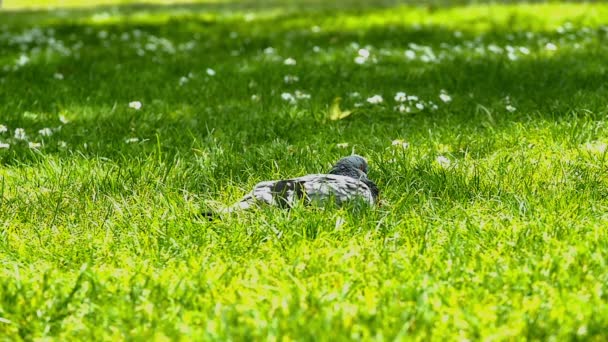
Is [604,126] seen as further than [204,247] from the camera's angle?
Yes

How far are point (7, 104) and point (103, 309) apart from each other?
11.5ft

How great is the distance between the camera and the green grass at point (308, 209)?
7.34 ft

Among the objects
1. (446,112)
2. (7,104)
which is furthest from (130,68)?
(446,112)

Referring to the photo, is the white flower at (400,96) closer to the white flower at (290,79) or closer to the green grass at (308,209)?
the green grass at (308,209)

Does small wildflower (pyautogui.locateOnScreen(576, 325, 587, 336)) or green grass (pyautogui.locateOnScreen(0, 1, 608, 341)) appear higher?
small wildflower (pyautogui.locateOnScreen(576, 325, 587, 336))

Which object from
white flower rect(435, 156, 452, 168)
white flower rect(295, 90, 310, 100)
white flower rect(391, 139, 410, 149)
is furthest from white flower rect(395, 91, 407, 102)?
white flower rect(435, 156, 452, 168)

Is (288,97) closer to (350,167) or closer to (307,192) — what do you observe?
(350,167)

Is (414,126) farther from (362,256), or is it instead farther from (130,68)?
(130,68)

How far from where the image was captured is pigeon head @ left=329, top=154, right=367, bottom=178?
3271 millimetres

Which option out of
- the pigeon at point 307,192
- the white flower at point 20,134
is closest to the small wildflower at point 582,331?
the pigeon at point 307,192

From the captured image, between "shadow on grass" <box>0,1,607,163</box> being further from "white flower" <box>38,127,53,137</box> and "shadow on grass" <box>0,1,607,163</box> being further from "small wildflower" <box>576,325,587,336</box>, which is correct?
"small wildflower" <box>576,325,587,336</box>

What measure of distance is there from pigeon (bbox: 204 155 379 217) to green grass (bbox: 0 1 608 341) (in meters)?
0.07

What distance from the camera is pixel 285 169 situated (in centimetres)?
365

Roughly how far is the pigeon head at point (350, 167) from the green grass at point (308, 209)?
15 centimetres
